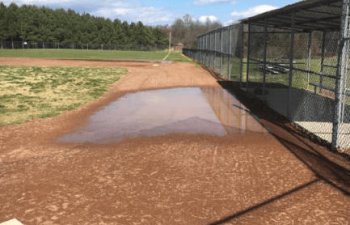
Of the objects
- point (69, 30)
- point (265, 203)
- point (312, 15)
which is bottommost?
point (265, 203)

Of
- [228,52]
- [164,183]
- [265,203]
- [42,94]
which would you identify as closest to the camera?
[265,203]

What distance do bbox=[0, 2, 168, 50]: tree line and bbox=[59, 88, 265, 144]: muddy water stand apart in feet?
259

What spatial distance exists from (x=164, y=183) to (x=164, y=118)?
5.40m

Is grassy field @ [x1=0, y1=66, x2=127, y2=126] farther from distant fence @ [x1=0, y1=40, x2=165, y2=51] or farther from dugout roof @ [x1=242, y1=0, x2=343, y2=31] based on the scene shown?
distant fence @ [x1=0, y1=40, x2=165, y2=51]

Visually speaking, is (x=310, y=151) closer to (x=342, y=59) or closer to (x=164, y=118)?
(x=342, y=59)

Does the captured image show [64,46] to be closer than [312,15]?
No

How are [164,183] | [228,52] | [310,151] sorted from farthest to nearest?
1. [228,52]
2. [310,151]
3. [164,183]

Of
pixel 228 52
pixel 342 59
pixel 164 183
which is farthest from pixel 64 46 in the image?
pixel 164 183

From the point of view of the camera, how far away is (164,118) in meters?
11.7

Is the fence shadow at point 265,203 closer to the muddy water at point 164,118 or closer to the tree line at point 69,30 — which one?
the muddy water at point 164,118

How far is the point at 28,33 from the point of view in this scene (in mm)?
90250

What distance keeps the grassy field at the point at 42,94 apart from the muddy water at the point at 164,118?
148 centimetres

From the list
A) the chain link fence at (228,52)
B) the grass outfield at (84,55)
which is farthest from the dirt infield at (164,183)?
the grass outfield at (84,55)

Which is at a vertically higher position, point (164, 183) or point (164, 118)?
point (164, 118)
